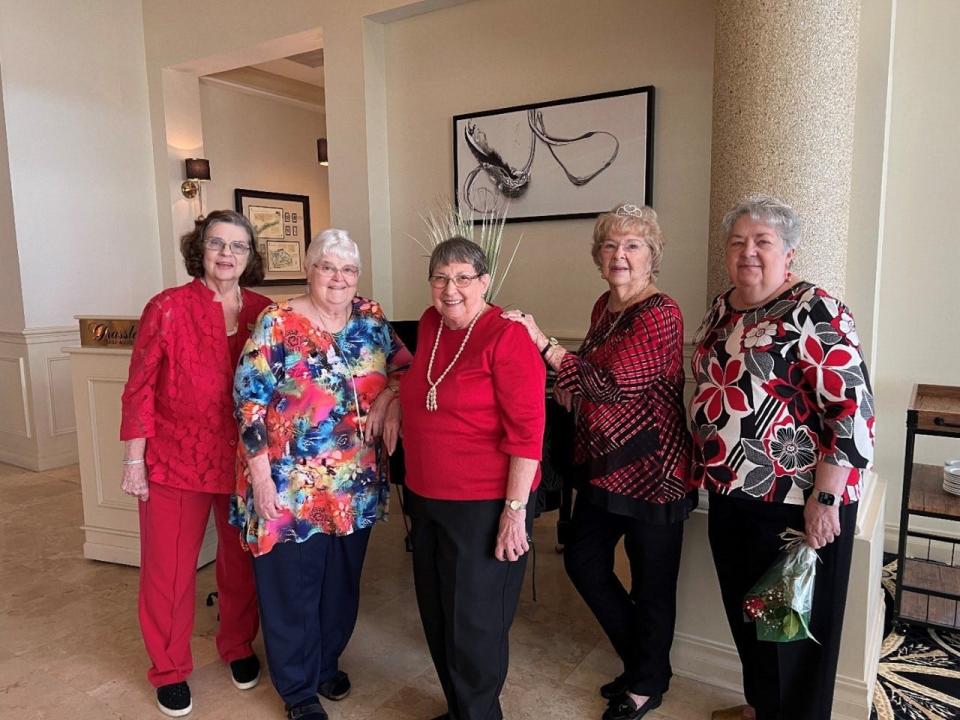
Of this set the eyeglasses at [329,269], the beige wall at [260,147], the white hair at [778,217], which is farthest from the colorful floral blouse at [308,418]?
the beige wall at [260,147]

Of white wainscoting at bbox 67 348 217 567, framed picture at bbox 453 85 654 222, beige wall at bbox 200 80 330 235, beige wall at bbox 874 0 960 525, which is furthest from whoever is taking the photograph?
beige wall at bbox 200 80 330 235

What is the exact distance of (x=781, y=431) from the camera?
1.74 metres

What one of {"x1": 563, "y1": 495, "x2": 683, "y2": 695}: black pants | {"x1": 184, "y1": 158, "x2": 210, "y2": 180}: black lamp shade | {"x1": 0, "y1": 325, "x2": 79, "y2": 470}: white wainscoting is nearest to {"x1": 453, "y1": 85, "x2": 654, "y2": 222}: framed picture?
{"x1": 563, "y1": 495, "x2": 683, "y2": 695}: black pants

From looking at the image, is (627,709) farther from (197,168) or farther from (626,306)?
(197,168)

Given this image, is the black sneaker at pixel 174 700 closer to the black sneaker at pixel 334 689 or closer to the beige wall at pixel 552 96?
the black sneaker at pixel 334 689

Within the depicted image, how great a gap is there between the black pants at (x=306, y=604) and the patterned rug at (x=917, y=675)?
5.65 ft

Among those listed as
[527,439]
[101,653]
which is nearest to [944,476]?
[527,439]

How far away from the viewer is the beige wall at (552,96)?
3412mm

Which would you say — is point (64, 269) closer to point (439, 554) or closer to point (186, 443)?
point (186, 443)

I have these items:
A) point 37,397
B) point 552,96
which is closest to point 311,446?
point 552,96

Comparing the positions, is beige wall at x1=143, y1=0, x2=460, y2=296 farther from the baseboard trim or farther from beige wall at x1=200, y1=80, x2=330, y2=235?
the baseboard trim

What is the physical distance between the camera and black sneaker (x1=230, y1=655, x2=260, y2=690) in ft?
7.84

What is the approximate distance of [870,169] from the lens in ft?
8.07

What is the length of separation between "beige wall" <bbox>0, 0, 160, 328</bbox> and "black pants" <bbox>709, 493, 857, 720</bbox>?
5019mm
